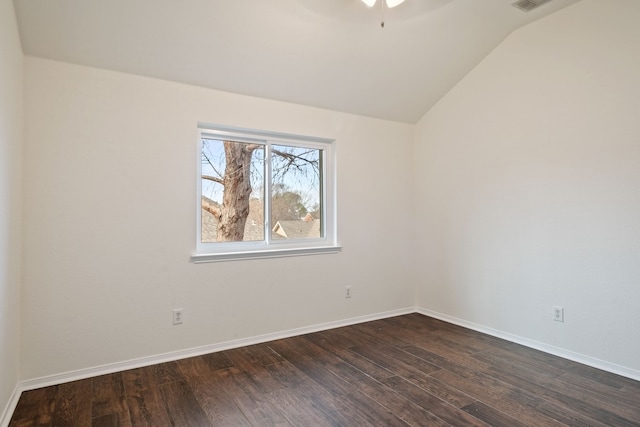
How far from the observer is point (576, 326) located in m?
2.88

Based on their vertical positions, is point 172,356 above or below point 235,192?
below

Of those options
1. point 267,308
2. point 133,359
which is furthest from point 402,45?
point 133,359

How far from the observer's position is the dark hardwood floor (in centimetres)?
207

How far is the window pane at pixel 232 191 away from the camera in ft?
10.6

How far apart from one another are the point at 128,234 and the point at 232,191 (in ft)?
3.12

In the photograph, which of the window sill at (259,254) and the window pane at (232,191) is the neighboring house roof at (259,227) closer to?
the window pane at (232,191)

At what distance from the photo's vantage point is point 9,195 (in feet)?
6.89

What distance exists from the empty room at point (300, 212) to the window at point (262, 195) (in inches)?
0.8

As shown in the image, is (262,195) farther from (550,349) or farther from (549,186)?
(550,349)

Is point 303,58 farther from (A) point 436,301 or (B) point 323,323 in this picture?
(A) point 436,301

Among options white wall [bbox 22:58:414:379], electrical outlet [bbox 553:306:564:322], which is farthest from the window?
electrical outlet [bbox 553:306:564:322]

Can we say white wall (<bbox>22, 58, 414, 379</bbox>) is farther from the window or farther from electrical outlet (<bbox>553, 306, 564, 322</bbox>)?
electrical outlet (<bbox>553, 306, 564, 322</bbox>)

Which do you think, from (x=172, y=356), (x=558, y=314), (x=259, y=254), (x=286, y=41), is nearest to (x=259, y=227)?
(x=259, y=254)

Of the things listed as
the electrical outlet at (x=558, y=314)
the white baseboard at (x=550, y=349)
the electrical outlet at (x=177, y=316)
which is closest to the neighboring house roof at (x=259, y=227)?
the electrical outlet at (x=177, y=316)
